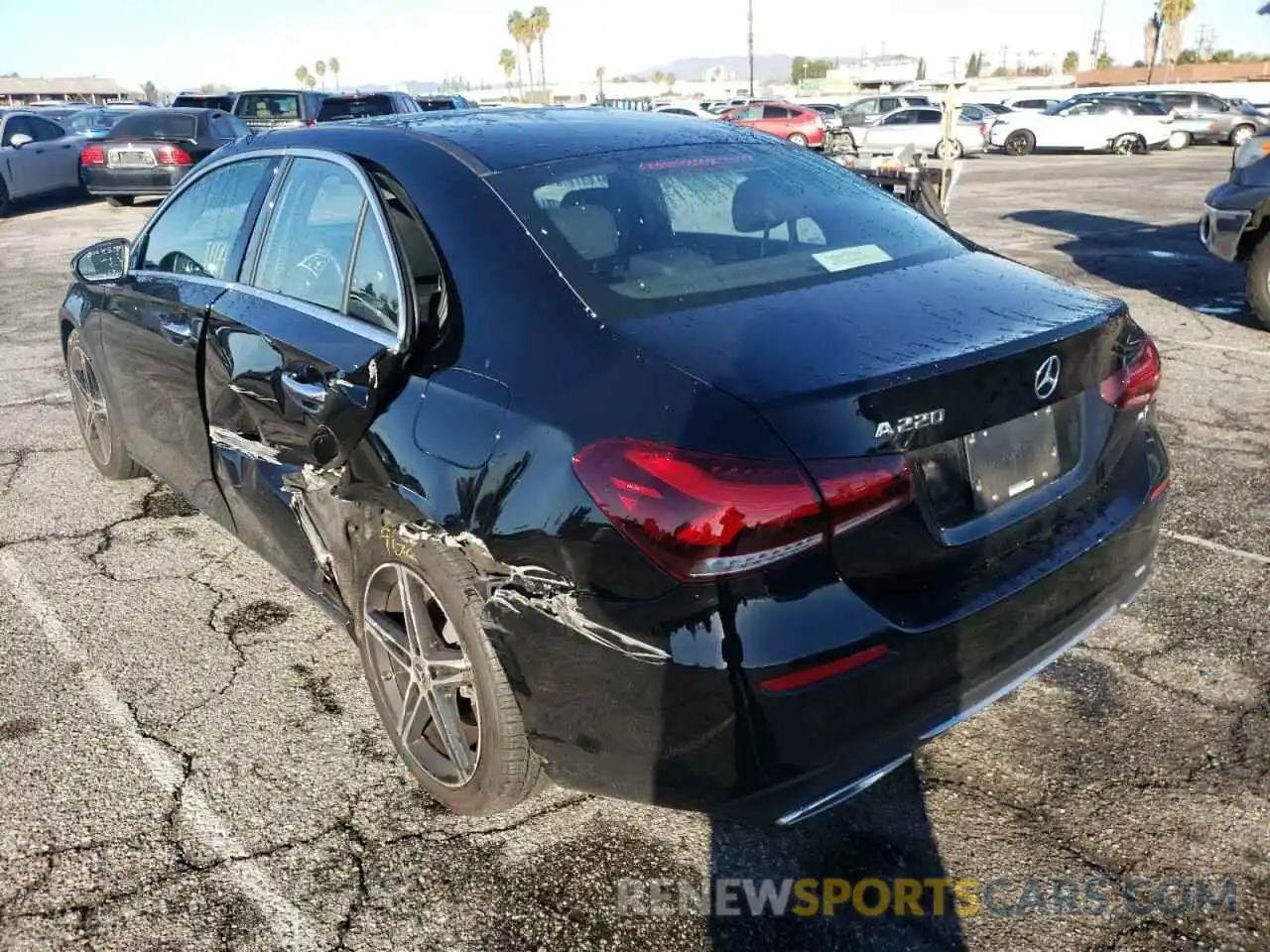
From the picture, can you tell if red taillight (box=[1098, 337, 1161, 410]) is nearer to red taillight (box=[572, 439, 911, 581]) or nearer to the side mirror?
red taillight (box=[572, 439, 911, 581])

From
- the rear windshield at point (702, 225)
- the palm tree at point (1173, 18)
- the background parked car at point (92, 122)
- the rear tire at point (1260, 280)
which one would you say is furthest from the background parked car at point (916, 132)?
the palm tree at point (1173, 18)

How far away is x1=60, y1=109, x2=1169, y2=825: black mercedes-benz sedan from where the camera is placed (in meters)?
1.99

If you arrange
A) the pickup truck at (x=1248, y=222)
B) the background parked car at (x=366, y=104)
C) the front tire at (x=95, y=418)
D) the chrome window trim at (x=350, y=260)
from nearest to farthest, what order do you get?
the chrome window trim at (x=350, y=260) < the front tire at (x=95, y=418) < the pickup truck at (x=1248, y=222) < the background parked car at (x=366, y=104)

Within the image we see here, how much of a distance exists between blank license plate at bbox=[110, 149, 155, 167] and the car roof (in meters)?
14.9

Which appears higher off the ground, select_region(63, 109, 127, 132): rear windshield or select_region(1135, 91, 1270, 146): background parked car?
select_region(63, 109, 127, 132): rear windshield

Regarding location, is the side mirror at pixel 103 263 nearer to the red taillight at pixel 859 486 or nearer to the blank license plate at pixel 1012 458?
the red taillight at pixel 859 486

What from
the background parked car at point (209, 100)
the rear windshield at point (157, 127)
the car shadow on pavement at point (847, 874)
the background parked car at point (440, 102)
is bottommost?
the car shadow on pavement at point (847, 874)

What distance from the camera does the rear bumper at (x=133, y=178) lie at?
16500mm

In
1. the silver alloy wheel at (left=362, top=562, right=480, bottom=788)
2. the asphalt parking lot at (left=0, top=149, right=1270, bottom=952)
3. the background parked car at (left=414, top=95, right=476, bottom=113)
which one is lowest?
the asphalt parking lot at (left=0, top=149, right=1270, bottom=952)

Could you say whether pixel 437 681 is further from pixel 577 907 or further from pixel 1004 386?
pixel 1004 386

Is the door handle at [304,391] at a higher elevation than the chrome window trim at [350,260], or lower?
lower

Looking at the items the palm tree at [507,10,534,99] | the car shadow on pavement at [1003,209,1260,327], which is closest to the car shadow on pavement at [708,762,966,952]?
the car shadow on pavement at [1003,209,1260,327]

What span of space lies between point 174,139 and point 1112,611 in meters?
17.3

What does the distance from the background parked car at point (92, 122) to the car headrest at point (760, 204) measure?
19.1 meters
